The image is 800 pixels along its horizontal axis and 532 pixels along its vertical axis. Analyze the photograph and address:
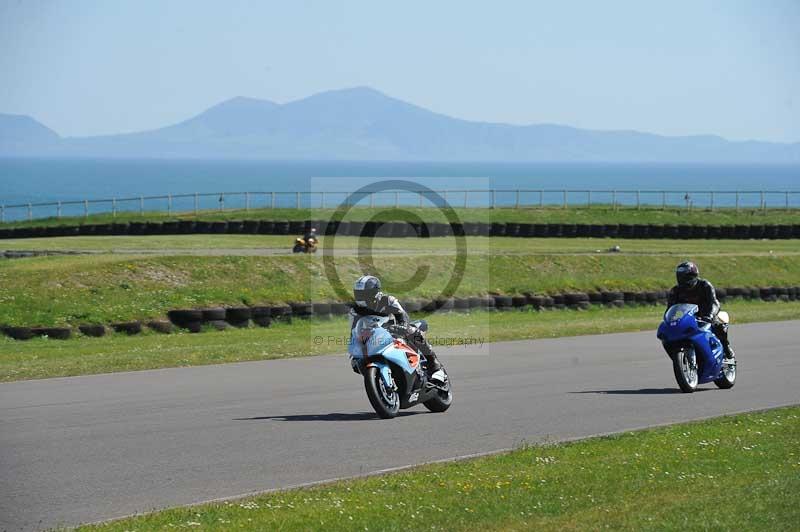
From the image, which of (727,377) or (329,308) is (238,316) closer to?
(329,308)

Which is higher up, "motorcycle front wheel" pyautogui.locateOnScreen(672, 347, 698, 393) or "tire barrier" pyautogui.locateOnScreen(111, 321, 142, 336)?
"motorcycle front wheel" pyautogui.locateOnScreen(672, 347, 698, 393)

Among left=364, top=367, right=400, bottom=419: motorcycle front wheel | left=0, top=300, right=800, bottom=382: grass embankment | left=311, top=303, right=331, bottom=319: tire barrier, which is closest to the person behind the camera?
left=364, top=367, right=400, bottom=419: motorcycle front wheel

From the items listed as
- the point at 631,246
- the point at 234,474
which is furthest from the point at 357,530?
the point at 631,246

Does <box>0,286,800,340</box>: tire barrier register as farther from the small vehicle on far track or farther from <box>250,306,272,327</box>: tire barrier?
the small vehicle on far track

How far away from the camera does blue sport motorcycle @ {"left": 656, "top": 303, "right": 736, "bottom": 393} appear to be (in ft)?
52.8

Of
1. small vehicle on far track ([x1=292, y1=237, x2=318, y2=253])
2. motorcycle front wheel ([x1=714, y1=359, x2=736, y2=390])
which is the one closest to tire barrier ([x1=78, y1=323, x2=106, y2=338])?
motorcycle front wheel ([x1=714, y1=359, x2=736, y2=390])

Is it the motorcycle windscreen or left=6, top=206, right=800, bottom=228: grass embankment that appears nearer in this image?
the motorcycle windscreen

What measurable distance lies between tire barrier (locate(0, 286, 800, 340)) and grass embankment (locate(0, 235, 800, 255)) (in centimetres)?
684

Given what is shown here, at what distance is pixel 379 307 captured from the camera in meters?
13.5

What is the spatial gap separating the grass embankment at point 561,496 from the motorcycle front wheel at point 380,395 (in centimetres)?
226

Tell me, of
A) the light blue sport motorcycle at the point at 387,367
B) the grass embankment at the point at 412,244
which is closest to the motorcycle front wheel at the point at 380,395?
the light blue sport motorcycle at the point at 387,367

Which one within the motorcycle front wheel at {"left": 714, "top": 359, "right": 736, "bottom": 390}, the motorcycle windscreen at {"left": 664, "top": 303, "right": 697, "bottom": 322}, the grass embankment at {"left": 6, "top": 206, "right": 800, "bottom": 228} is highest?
the motorcycle windscreen at {"left": 664, "top": 303, "right": 697, "bottom": 322}

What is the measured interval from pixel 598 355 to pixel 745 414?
6.36 metres

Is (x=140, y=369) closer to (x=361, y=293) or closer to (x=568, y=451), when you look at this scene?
(x=361, y=293)
